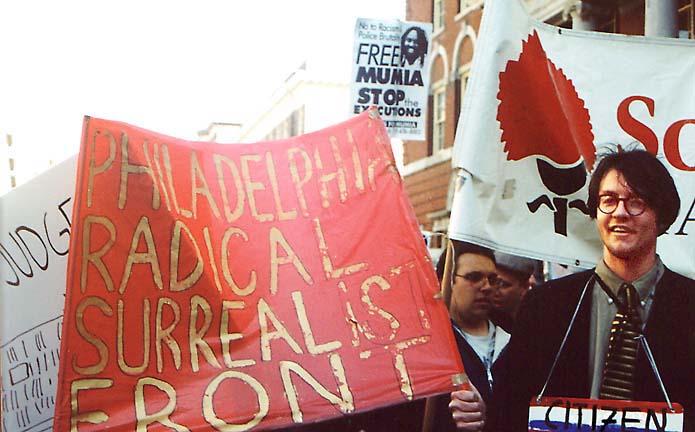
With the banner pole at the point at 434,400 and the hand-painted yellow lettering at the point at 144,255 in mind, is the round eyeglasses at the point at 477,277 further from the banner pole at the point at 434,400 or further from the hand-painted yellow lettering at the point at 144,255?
the hand-painted yellow lettering at the point at 144,255

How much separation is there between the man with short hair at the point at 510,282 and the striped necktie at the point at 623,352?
1.22 meters

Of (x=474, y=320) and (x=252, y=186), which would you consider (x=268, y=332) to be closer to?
(x=252, y=186)

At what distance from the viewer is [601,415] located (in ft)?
Answer: 10.5

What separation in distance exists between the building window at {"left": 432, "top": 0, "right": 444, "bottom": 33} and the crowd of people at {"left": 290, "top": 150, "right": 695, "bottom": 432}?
62.3ft

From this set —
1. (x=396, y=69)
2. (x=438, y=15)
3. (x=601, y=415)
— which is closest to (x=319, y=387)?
(x=601, y=415)

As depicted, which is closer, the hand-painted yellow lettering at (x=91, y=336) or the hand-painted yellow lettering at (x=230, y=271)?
the hand-painted yellow lettering at (x=91, y=336)

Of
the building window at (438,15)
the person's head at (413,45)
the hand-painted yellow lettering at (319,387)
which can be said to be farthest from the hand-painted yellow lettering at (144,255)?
the building window at (438,15)

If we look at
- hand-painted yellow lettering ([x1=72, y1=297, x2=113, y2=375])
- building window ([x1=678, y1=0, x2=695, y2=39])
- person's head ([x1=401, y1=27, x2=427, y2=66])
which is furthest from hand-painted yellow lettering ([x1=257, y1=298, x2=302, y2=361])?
building window ([x1=678, y1=0, x2=695, y2=39])

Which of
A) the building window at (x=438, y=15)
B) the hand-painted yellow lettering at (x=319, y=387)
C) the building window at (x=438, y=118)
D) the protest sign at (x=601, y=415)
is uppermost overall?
the building window at (x=438, y=15)

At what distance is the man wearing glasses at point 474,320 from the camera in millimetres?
3914

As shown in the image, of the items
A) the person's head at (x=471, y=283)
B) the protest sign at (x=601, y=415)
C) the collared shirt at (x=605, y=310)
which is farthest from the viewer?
the person's head at (x=471, y=283)

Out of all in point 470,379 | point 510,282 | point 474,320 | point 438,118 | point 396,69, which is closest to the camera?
point 470,379

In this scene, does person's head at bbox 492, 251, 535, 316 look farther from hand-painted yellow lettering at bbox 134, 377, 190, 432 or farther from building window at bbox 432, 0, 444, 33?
building window at bbox 432, 0, 444, 33

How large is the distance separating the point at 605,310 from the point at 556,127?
87cm
